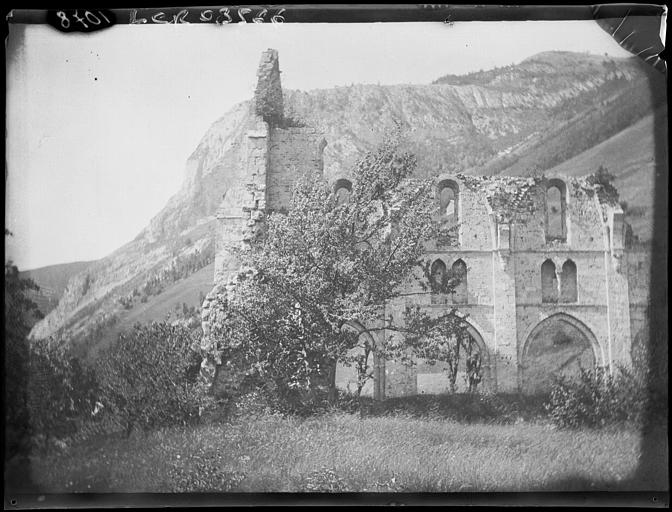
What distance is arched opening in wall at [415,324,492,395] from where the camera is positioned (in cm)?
683

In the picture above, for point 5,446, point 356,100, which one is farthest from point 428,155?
point 5,446

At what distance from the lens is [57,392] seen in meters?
6.88

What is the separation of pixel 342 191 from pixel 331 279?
2.89 feet

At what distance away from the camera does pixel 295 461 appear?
6680 mm

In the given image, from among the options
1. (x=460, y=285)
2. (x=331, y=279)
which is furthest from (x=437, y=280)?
(x=331, y=279)

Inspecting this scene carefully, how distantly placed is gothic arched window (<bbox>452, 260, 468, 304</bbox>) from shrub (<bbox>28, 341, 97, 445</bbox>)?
3.59 m

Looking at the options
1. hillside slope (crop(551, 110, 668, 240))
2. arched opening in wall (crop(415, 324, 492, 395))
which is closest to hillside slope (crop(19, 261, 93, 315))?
arched opening in wall (crop(415, 324, 492, 395))

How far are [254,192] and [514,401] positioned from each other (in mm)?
3220

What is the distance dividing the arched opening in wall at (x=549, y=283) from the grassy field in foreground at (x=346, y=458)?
4.03 feet

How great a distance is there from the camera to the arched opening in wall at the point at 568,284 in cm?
696

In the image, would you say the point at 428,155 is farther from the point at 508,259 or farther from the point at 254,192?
the point at 254,192

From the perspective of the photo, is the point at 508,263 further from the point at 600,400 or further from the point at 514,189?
the point at 600,400

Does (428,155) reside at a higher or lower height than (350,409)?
higher

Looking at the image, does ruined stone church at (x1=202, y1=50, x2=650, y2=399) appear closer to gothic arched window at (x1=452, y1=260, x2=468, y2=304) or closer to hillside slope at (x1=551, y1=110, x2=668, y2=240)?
gothic arched window at (x1=452, y1=260, x2=468, y2=304)
